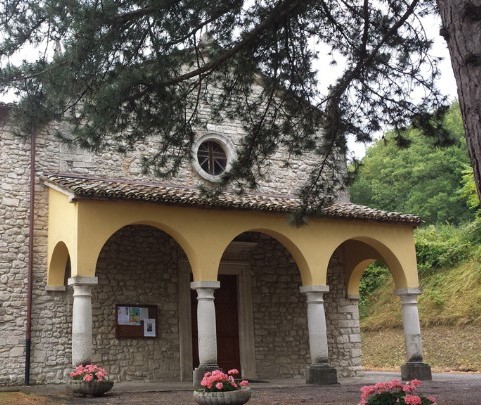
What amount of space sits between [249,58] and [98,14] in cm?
189

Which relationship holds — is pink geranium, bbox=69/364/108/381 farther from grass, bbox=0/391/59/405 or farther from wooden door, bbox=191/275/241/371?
wooden door, bbox=191/275/241/371

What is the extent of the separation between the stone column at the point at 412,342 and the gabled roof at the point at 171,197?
60.6 inches

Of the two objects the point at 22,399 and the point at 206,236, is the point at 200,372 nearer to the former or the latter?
the point at 206,236

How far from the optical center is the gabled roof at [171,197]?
34.3 ft

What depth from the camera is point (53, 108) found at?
7539mm

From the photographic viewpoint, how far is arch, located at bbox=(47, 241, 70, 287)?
11586 millimetres

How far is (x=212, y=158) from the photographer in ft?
46.5

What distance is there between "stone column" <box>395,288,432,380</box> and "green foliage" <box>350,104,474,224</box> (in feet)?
52.6

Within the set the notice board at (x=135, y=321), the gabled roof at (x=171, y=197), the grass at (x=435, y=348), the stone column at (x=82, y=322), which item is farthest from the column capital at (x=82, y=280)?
the grass at (x=435, y=348)

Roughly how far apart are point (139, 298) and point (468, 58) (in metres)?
9.61

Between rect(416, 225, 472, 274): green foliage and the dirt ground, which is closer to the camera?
the dirt ground

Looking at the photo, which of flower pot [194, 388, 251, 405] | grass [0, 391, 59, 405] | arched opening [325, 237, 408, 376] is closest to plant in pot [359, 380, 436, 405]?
flower pot [194, 388, 251, 405]

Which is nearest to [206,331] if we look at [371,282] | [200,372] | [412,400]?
[200,372]

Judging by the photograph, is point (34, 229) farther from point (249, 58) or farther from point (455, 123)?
point (455, 123)
